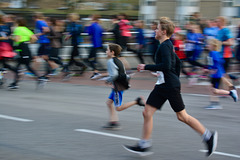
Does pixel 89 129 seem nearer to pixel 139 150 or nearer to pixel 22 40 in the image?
pixel 139 150

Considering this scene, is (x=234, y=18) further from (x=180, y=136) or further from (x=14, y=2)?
(x=180, y=136)

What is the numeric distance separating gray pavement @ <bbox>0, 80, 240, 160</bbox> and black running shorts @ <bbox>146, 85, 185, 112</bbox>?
640mm

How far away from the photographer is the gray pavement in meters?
5.17

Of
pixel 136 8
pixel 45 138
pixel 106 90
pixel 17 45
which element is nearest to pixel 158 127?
pixel 45 138

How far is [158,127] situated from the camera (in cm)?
666

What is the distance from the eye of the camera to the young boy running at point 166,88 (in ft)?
15.8

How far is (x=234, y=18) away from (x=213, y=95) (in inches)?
808

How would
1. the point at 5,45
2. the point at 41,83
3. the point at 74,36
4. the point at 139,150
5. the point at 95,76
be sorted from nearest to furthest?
the point at 139,150
the point at 5,45
the point at 41,83
the point at 74,36
the point at 95,76

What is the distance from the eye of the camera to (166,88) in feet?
16.1

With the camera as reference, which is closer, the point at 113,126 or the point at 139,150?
the point at 139,150

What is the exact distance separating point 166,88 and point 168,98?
125 millimetres

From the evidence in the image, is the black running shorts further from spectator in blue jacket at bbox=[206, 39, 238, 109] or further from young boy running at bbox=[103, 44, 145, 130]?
spectator in blue jacket at bbox=[206, 39, 238, 109]

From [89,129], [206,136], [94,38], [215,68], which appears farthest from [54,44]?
[206,136]

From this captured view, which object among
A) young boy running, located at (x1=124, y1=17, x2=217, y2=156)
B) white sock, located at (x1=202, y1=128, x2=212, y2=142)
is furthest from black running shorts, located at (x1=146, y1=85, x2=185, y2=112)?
white sock, located at (x1=202, y1=128, x2=212, y2=142)
